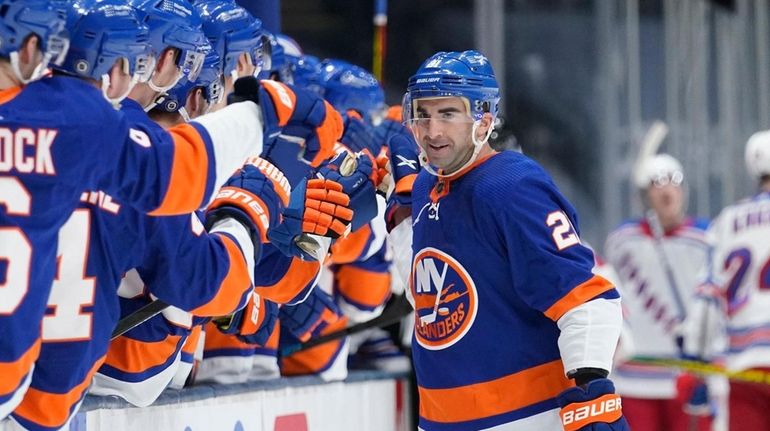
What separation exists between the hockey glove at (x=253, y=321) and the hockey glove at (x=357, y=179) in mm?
327

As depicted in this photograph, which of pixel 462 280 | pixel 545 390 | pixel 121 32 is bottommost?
pixel 545 390

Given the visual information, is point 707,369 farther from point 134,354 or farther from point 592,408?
point 134,354

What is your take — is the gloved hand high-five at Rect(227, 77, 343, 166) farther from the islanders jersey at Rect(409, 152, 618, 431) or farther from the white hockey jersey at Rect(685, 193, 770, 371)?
the white hockey jersey at Rect(685, 193, 770, 371)

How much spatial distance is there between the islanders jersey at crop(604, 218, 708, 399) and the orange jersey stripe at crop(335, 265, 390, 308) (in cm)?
297

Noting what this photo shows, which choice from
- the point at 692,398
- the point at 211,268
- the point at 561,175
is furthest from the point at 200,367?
the point at 561,175

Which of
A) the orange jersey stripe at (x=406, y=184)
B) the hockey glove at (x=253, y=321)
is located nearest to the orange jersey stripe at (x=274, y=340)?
the hockey glove at (x=253, y=321)

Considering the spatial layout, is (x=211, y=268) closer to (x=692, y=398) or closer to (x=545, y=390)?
(x=545, y=390)

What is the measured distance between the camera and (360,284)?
14.3 feet

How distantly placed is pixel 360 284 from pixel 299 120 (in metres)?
1.60

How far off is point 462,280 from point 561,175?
20.3 ft

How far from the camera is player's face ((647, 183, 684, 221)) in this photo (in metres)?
7.02

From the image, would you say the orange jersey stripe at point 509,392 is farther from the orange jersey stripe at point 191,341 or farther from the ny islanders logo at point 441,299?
the orange jersey stripe at point 191,341

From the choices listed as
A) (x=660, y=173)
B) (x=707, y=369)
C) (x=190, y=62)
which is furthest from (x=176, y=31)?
(x=660, y=173)

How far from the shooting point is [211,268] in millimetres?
2742
